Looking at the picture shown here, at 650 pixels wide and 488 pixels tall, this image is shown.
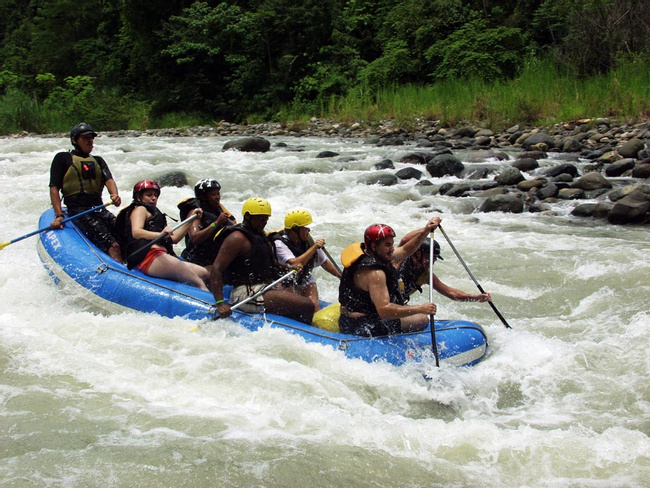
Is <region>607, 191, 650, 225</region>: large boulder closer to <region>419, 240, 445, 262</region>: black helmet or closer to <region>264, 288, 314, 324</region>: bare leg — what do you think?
<region>419, 240, 445, 262</region>: black helmet

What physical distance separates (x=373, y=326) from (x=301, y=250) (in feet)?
3.13

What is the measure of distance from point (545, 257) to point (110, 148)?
10648mm

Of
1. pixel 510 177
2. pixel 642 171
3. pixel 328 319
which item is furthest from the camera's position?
pixel 510 177

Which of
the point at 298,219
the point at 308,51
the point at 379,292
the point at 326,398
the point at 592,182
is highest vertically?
the point at 308,51

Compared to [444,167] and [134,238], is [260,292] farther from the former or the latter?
[444,167]

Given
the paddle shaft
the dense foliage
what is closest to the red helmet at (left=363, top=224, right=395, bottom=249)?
the paddle shaft

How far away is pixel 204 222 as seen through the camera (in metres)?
5.47

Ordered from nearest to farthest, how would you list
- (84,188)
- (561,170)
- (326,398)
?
(326,398) < (84,188) < (561,170)

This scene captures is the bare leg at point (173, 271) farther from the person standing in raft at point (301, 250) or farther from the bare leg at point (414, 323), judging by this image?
the bare leg at point (414, 323)

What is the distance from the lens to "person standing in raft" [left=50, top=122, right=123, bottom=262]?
5949mm

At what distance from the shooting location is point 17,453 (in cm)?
325

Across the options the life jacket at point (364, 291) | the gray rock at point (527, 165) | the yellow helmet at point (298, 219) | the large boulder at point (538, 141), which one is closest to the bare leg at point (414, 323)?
the life jacket at point (364, 291)

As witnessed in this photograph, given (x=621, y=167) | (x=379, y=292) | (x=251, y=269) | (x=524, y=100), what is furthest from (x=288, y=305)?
(x=524, y=100)

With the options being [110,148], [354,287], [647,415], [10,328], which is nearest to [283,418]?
[354,287]
